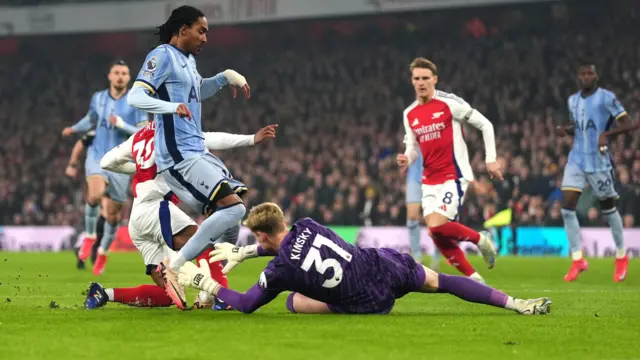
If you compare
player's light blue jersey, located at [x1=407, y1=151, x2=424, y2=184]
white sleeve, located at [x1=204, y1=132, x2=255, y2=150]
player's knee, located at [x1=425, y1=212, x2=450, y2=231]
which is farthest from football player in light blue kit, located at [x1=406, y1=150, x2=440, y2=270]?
white sleeve, located at [x1=204, y1=132, x2=255, y2=150]

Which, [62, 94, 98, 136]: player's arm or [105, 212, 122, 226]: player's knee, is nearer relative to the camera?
Result: [105, 212, 122, 226]: player's knee

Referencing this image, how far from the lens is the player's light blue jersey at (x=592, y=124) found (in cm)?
1409

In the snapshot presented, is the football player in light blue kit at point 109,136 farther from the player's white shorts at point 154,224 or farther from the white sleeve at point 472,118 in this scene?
the player's white shorts at point 154,224

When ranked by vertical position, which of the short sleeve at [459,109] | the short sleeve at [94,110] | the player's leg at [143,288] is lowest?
the player's leg at [143,288]

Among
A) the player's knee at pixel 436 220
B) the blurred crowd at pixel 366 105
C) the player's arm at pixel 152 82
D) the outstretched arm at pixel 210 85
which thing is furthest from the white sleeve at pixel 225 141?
the blurred crowd at pixel 366 105

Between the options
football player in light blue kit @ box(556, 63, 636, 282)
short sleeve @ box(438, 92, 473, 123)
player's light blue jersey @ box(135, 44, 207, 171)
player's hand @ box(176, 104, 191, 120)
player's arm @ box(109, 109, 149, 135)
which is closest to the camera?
player's hand @ box(176, 104, 191, 120)

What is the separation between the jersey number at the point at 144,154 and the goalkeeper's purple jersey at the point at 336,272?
1710 millimetres

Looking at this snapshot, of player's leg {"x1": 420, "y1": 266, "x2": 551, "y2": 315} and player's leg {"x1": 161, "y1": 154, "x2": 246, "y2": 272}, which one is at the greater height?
player's leg {"x1": 161, "y1": 154, "x2": 246, "y2": 272}

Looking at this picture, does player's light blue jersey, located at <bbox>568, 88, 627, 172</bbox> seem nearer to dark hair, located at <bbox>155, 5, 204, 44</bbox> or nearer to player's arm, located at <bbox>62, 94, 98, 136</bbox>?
player's arm, located at <bbox>62, 94, 98, 136</bbox>

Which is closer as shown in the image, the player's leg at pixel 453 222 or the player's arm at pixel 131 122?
the player's leg at pixel 453 222

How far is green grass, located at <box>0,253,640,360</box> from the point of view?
5.85 m

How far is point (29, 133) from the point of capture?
1377 inches

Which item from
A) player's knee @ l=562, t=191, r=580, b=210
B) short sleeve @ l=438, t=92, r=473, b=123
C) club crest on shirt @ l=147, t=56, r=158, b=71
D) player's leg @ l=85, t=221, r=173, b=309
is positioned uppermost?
club crest on shirt @ l=147, t=56, r=158, b=71

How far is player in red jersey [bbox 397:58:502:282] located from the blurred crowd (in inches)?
433
